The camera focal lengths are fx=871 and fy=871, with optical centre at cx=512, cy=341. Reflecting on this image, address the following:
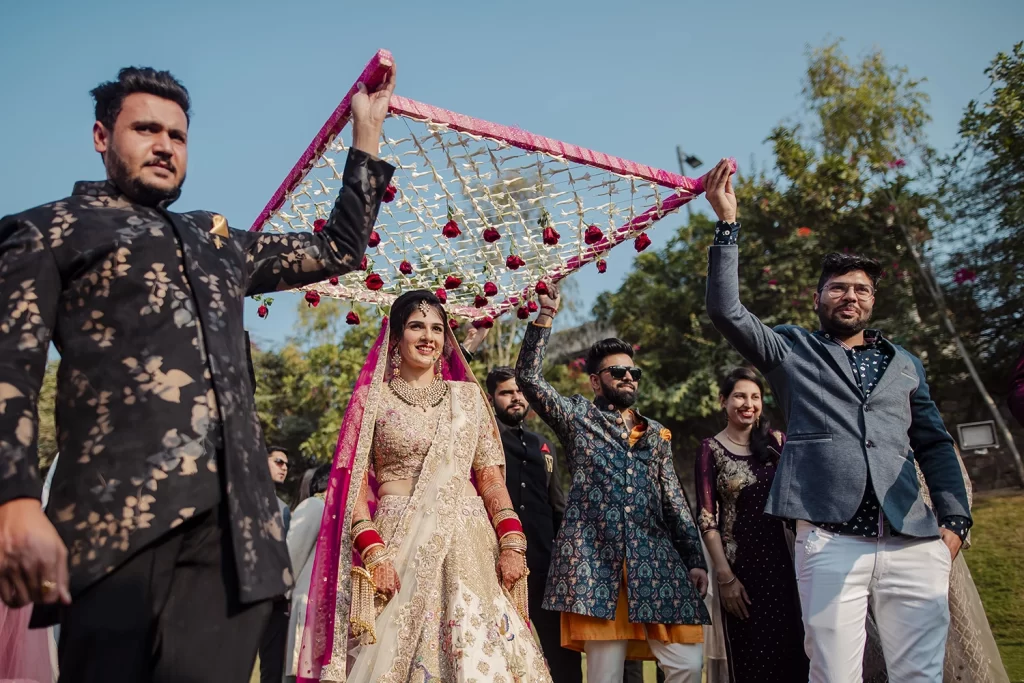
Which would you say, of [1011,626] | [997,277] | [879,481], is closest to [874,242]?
[997,277]

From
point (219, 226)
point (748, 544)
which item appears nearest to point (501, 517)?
point (748, 544)

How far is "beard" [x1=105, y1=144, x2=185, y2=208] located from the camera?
6.88ft

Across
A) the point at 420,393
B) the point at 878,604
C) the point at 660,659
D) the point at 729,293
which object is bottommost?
the point at 660,659

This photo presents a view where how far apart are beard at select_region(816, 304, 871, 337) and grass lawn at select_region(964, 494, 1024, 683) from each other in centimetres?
306

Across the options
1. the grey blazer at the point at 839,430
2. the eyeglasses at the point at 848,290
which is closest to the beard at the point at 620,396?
the grey blazer at the point at 839,430

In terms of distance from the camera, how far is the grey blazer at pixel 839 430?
11.2ft

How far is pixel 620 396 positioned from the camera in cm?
497

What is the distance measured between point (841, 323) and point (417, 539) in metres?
2.06

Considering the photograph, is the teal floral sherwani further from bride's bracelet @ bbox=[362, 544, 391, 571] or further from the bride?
bride's bracelet @ bbox=[362, 544, 391, 571]

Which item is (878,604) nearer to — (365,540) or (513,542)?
(513,542)

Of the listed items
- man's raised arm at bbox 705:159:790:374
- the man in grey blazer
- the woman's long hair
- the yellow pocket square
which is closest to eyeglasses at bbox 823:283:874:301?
the man in grey blazer

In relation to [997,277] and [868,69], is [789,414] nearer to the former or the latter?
[997,277]

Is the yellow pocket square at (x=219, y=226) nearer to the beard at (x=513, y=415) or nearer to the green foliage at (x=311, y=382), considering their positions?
the beard at (x=513, y=415)

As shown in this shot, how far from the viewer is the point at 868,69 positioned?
16.0 metres
